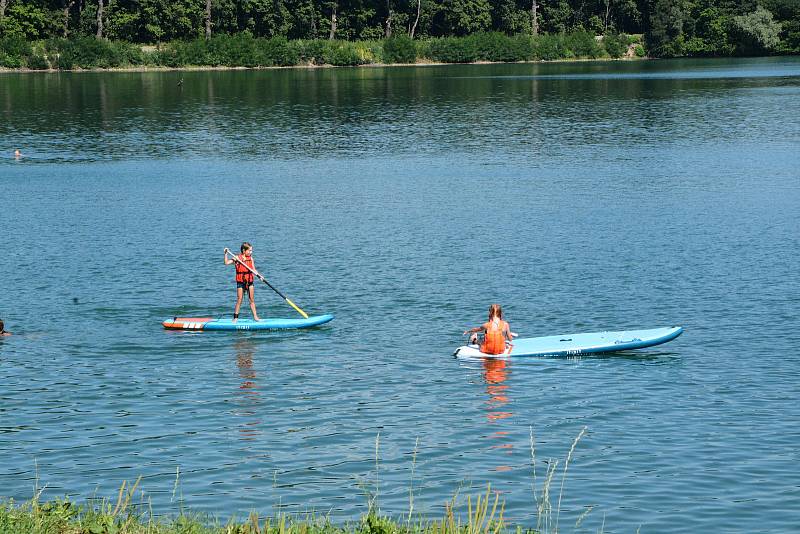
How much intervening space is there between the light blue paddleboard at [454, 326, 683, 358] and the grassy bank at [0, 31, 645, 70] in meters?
148

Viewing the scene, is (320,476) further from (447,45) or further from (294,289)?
(447,45)

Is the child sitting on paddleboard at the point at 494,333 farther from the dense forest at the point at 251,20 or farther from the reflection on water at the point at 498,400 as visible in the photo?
the dense forest at the point at 251,20

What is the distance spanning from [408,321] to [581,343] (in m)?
6.57

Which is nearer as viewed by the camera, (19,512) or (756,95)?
(19,512)

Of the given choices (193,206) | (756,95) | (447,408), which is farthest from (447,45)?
(447,408)

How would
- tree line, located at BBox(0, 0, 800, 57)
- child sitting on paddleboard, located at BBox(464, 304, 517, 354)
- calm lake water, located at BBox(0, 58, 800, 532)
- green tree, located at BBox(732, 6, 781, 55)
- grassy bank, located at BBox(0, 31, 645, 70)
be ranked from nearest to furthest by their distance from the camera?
calm lake water, located at BBox(0, 58, 800, 532) < child sitting on paddleboard, located at BBox(464, 304, 517, 354) < grassy bank, located at BBox(0, 31, 645, 70) < tree line, located at BBox(0, 0, 800, 57) < green tree, located at BBox(732, 6, 781, 55)

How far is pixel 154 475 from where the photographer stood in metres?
23.5

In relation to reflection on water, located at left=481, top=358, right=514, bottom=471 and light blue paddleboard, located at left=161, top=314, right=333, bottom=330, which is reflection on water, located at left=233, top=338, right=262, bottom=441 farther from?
reflection on water, located at left=481, top=358, right=514, bottom=471

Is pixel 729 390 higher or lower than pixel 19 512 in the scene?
lower

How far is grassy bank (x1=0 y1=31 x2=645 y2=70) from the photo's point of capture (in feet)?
554

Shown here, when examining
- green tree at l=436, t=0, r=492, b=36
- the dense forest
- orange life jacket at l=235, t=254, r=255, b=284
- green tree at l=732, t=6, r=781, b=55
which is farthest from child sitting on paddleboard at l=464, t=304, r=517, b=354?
green tree at l=732, t=6, r=781, b=55

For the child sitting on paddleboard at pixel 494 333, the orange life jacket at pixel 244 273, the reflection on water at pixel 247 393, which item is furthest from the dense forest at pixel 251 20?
the child sitting on paddleboard at pixel 494 333

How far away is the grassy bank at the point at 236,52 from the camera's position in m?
169

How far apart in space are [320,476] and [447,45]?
17725 cm
